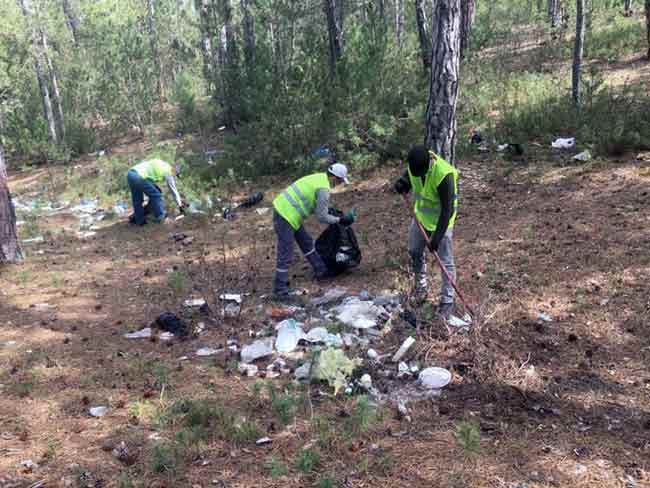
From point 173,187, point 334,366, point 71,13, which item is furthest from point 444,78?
point 71,13

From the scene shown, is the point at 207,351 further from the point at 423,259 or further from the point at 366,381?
the point at 423,259

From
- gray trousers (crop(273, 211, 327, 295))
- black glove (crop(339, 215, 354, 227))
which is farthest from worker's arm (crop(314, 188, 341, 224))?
gray trousers (crop(273, 211, 327, 295))

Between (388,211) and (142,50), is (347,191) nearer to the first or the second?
(388,211)

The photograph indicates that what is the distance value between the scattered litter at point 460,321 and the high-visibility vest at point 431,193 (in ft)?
2.59

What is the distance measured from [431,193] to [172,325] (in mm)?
2826

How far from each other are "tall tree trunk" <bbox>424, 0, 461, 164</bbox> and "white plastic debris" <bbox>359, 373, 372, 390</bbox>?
2.94 metres

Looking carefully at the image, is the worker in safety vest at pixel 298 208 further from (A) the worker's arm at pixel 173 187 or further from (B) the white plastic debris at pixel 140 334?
(A) the worker's arm at pixel 173 187

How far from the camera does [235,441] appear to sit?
3.48 meters

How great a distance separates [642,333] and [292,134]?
749 cm

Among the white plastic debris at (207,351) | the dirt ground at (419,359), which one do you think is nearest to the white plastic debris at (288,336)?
the dirt ground at (419,359)

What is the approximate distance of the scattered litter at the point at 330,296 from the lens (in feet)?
18.1

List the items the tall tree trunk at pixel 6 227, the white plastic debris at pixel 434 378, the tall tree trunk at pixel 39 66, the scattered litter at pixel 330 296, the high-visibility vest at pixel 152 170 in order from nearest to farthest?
the white plastic debris at pixel 434 378
the scattered litter at pixel 330 296
the tall tree trunk at pixel 6 227
the high-visibility vest at pixel 152 170
the tall tree trunk at pixel 39 66

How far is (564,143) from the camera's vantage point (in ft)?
27.5

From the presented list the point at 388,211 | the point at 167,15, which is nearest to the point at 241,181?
the point at 388,211
